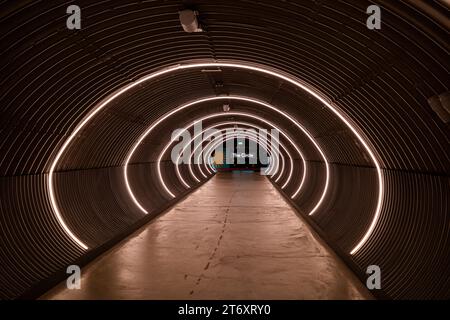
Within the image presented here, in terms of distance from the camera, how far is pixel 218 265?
9.08 meters

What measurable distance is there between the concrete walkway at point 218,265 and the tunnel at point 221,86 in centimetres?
6

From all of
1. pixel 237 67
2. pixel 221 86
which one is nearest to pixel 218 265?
pixel 237 67

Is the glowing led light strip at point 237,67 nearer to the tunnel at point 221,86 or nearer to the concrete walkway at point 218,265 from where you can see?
the tunnel at point 221,86

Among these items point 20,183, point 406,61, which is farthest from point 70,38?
point 406,61

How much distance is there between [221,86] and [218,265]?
721 centimetres

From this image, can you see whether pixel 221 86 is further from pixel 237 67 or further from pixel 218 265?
pixel 218 265

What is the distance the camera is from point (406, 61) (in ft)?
20.1

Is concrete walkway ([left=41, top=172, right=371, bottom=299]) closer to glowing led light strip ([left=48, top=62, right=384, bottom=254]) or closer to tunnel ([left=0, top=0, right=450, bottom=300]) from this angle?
tunnel ([left=0, top=0, right=450, bottom=300])

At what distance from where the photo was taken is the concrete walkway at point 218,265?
7.39 m

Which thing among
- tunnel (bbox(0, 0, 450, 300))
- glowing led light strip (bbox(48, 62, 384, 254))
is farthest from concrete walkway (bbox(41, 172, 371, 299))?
glowing led light strip (bbox(48, 62, 384, 254))

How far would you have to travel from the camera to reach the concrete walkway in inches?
291

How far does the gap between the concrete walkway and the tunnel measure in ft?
0.19

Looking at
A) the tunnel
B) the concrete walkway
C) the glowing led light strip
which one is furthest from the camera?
the glowing led light strip
